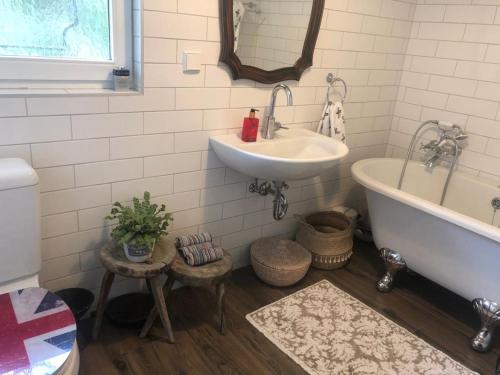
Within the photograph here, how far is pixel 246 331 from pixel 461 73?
80.3 inches

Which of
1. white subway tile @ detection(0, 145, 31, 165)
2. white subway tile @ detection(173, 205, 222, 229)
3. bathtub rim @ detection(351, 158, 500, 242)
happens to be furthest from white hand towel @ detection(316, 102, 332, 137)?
white subway tile @ detection(0, 145, 31, 165)

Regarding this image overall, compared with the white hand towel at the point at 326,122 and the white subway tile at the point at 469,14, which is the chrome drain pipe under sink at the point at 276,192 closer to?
the white hand towel at the point at 326,122

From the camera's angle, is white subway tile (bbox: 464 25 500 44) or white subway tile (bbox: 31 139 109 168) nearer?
white subway tile (bbox: 31 139 109 168)

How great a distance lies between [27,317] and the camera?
51.1 inches

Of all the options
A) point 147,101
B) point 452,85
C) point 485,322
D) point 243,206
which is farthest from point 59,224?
point 452,85

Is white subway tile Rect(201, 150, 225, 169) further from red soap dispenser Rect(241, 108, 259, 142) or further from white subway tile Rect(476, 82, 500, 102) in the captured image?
white subway tile Rect(476, 82, 500, 102)

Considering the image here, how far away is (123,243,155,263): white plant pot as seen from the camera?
1722 mm

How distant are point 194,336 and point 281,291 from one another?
607 millimetres

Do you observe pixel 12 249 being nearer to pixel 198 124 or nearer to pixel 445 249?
pixel 198 124

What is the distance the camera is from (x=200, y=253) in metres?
1.91

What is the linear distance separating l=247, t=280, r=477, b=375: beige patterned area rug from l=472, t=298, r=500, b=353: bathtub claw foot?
18 cm

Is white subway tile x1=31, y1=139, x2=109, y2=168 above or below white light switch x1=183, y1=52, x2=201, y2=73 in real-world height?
below

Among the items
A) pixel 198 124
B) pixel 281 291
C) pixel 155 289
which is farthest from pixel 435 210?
pixel 155 289

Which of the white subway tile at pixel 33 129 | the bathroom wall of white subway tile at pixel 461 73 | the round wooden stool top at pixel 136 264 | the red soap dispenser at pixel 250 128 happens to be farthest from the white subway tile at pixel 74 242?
the bathroom wall of white subway tile at pixel 461 73
